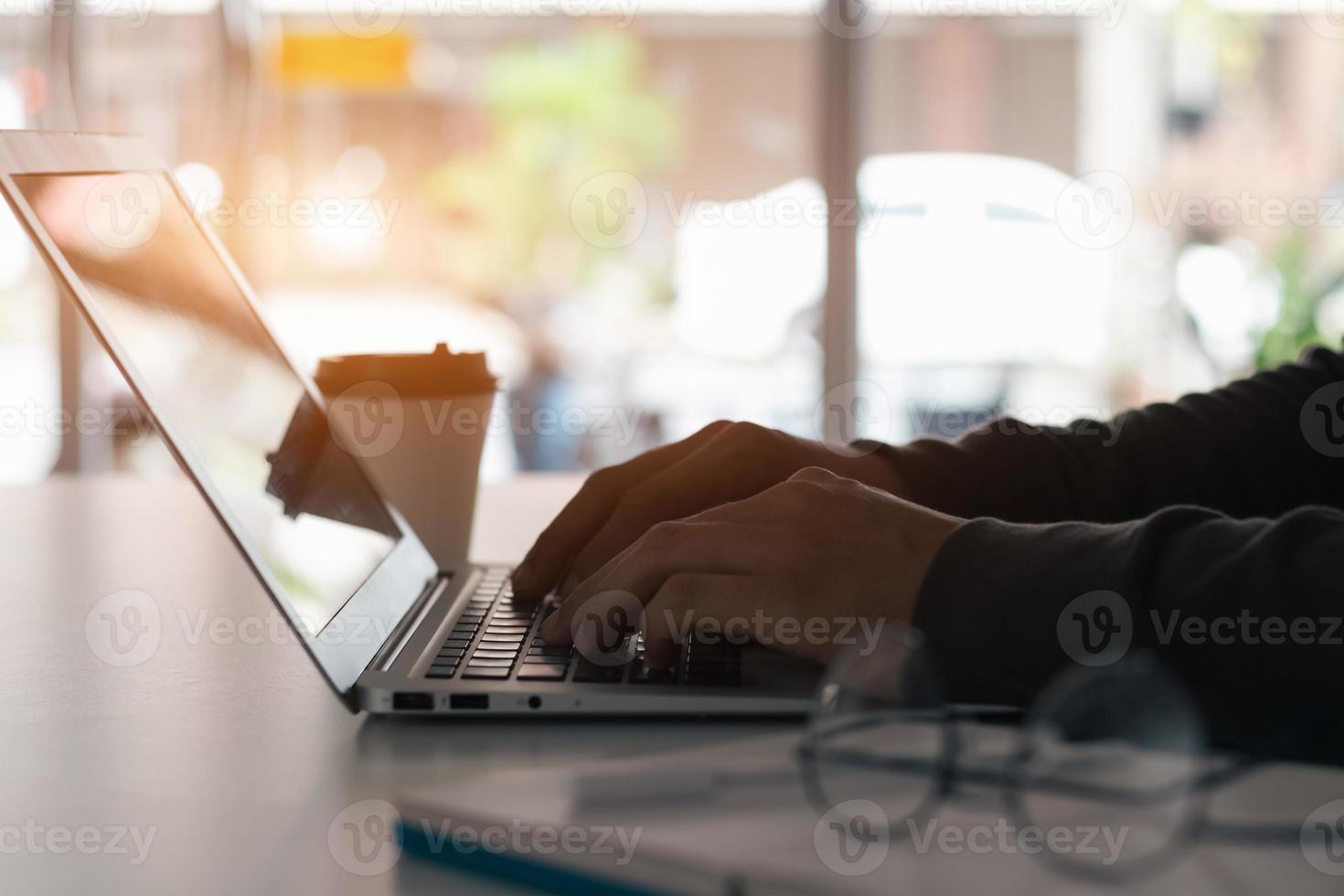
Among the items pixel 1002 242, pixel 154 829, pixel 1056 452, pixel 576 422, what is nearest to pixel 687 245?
pixel 576 422

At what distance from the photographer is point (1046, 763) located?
1.37ft

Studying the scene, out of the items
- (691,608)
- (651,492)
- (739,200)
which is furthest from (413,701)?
(739,200)

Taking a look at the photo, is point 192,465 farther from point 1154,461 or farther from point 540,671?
point 1154,461

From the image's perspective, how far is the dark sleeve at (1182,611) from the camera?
585mm

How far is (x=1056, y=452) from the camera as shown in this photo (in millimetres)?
1016

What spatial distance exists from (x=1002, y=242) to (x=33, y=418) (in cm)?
251

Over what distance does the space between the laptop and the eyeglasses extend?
162mm

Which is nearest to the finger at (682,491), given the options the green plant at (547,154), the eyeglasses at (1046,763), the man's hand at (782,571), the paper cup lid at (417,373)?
the man's hand at (782,571)

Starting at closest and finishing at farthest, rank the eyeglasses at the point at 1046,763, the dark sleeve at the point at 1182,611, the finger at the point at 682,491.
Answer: the eyeglasses at the point at 1046,763, the dark sleeve at the point at 1182,611, the finger at the point at 682,491

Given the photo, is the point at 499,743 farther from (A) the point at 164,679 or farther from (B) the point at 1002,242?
(B) the point at 1002,242

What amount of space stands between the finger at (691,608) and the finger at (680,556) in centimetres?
1

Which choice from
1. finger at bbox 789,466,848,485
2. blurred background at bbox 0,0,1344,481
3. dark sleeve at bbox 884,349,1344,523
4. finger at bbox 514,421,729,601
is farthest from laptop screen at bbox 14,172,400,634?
blurred background at bbox 0,0,1344,481

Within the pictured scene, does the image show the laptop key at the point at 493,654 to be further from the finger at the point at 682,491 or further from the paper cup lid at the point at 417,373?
the paper cup lid at the point at 417,373

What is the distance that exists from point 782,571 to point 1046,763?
289 mm
